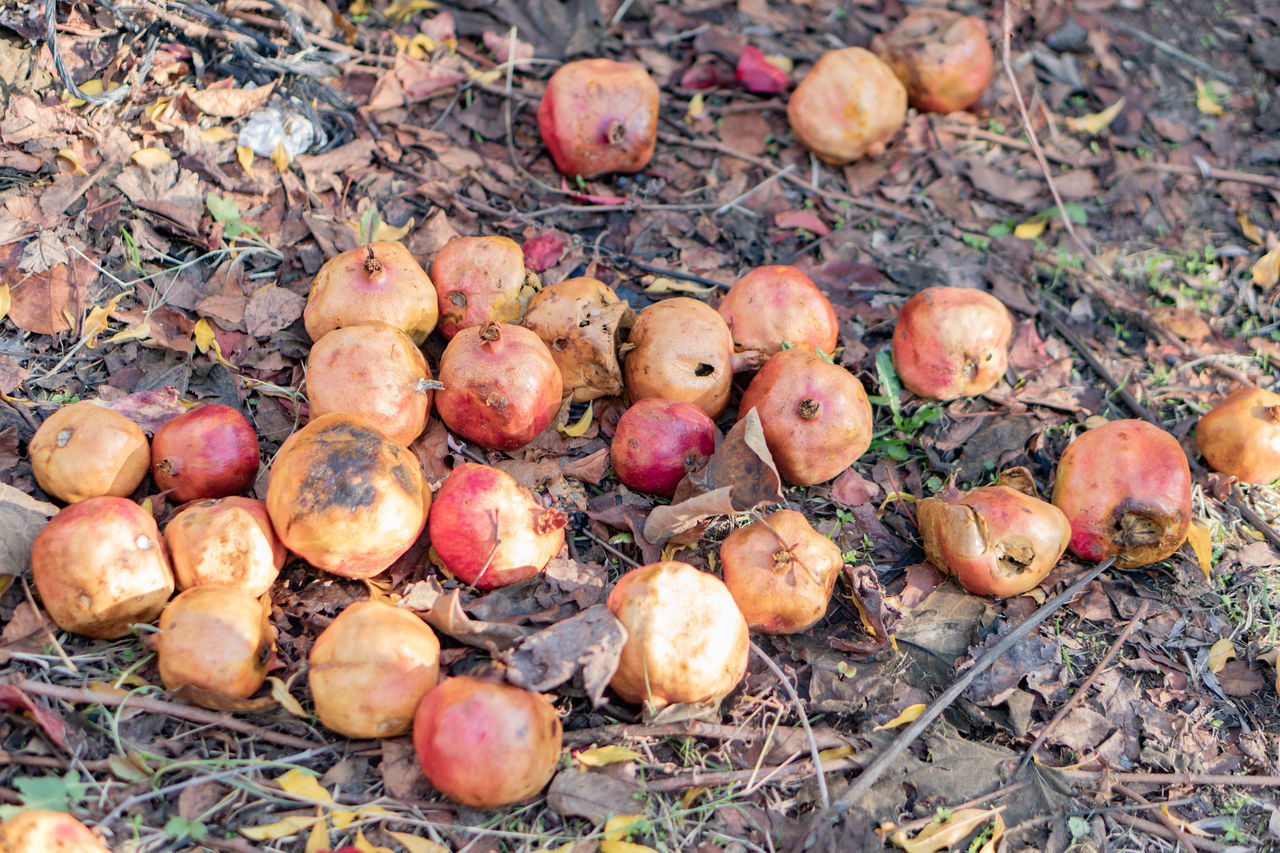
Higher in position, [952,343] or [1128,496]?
[952,343]

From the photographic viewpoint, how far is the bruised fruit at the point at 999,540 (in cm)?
388

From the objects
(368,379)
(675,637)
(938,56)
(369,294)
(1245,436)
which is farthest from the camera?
(938,56)

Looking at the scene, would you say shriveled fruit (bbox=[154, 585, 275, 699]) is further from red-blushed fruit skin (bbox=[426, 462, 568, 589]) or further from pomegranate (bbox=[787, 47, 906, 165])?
pomegranate (bbox=[787, 47, 906, 165])

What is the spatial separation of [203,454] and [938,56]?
5.24m

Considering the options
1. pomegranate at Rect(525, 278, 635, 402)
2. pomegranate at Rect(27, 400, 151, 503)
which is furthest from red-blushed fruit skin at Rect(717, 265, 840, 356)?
pomegranate at Rect(27, 400, 151, 503)

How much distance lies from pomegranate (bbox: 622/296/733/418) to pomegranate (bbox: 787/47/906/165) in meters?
2.20

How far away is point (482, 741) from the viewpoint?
294 cm

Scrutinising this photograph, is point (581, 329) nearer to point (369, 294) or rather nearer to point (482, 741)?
point (369, 294)

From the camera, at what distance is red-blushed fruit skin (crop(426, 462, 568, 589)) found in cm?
360

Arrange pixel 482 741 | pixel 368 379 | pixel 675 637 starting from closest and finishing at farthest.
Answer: pixel 482 741 → pixel 675 637 → pixel 368 379

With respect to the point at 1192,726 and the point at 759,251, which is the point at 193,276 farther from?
the point at 1192,726

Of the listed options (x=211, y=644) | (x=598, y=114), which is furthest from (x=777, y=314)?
(x=211, y=644)

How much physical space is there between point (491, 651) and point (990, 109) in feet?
18.0

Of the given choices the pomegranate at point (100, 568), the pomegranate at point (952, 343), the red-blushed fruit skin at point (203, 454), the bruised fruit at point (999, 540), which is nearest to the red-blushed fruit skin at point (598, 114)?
the pomegranate at point (952, 343)
